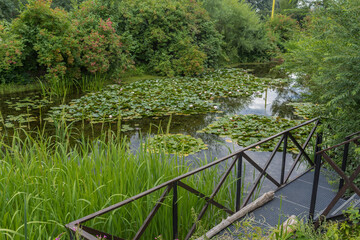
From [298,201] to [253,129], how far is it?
3.29 metres

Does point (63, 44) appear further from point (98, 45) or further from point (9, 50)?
point (9, 50)

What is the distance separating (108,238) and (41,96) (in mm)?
7826

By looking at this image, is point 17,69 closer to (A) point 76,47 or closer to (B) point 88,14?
(A) point 76,47

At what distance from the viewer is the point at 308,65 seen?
5.04 m

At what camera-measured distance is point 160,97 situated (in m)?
9.25

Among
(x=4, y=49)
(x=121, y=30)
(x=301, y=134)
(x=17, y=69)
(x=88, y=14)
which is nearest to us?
(x=301, y=134)

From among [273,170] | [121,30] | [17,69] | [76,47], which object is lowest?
[273,170]

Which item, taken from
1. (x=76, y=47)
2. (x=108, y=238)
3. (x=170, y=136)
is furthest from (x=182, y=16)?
(x=108, y=238)

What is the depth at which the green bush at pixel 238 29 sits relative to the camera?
17.4 m

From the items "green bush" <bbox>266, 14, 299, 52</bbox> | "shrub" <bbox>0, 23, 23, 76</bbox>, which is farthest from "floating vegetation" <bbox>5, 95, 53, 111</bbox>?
"green bush" <bbox>266, 14, 299, 52</bbox>

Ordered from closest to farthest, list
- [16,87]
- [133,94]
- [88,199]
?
1. [88,199]
2. [133,94]
3. [16,87]

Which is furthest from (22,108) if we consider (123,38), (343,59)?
(343,59)

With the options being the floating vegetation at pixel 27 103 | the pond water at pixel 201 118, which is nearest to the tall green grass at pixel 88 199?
the pond water at pixel 201 118

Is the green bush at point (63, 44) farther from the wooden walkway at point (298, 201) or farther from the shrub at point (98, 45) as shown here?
the wooden walkway at point (298, 201)
